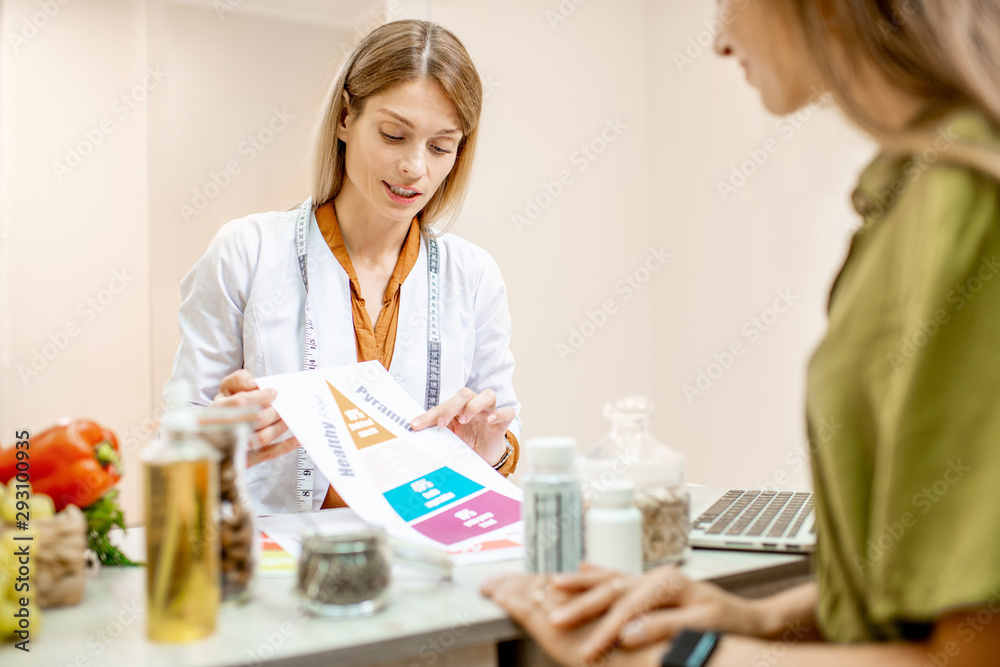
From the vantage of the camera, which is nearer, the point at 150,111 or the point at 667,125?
the point at 150,111

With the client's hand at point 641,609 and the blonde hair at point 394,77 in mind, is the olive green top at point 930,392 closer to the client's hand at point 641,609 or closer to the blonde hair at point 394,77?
the client's hand at point 641,609

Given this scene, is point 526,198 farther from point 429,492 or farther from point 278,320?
point 429,492

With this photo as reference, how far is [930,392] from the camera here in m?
0.61

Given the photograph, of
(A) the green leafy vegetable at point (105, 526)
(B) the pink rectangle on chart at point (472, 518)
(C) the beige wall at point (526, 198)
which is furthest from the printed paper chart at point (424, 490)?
A: (C) the beige wall at point (526, 198)

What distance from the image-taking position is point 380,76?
5.81 feet

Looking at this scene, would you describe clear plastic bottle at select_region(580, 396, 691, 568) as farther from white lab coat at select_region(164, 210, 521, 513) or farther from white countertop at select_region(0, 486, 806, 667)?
white lab coat at select_region(164, 210, 521, 513)

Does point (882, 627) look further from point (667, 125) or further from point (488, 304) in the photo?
point (667, 125)

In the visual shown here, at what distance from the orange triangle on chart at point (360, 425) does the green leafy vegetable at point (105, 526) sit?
35cm

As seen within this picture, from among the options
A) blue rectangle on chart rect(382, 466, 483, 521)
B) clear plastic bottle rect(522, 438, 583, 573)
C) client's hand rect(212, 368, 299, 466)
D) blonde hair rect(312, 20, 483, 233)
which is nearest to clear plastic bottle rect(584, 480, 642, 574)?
clear plastic bottle rect(522, 438, 583, 573)

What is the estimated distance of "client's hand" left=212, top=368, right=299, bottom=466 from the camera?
1.21 metres

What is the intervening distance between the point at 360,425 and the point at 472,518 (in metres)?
0.24

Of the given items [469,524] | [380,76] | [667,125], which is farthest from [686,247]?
[469,524]

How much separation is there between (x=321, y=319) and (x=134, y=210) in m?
1.79

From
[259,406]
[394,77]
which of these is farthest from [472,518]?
[394,77]
